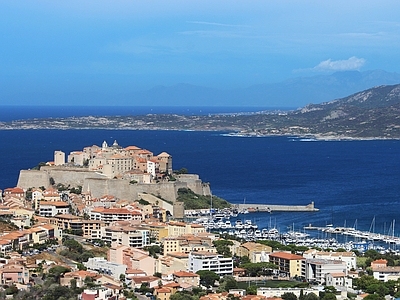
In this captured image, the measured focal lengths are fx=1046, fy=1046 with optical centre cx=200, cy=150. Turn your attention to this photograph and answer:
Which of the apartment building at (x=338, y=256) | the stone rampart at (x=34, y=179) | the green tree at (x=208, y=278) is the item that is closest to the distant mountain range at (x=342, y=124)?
the stone rampart at (x=34, y=179)

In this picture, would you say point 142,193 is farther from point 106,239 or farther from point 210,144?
point 210,144

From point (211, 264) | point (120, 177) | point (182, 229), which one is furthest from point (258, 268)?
point (120, 177)

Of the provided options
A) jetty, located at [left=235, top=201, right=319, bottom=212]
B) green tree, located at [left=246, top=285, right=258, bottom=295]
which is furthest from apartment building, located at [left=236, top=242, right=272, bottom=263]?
jetty, located at [left=235, top=201, right=319, bottom=212]

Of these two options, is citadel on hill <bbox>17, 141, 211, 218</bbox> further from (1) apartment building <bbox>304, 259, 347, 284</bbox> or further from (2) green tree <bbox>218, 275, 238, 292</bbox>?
(2) green tree <bbox>218, 275, 238, 292</bbox>

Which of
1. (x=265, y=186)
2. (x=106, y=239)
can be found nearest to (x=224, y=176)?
(x=265, y=186)

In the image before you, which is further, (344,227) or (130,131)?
(130,131)

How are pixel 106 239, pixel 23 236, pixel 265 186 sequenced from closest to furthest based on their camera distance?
pixel 23 236, pixel 106 239, pixel 265 186
